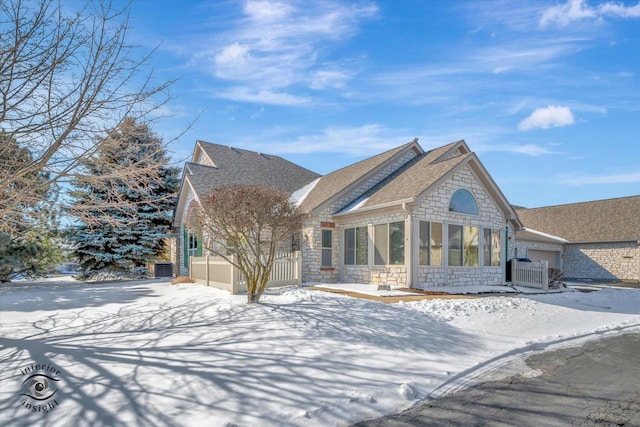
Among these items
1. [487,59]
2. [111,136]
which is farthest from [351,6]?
[111,136]

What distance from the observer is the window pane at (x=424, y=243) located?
14742mm

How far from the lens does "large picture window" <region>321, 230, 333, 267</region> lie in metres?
17.5

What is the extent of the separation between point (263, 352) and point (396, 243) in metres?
9.73

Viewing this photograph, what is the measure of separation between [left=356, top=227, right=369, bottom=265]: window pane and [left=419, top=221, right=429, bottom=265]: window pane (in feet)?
7.84

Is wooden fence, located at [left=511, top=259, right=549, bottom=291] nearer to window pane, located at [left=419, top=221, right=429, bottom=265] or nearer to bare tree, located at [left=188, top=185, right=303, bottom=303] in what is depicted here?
window pane, located at [left=419, top=221, right=429, bottom=265]

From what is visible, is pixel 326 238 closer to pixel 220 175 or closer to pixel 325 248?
pixel 325 248

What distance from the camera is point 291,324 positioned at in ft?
25.5

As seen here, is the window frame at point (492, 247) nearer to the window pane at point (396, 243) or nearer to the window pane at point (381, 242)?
the window pane at point (396, 243)

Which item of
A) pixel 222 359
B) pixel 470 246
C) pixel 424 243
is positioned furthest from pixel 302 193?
pixel 222 359

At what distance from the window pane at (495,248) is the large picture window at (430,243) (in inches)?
123

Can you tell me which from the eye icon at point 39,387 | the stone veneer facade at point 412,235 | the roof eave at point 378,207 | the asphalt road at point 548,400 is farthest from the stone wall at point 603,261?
the eye icon at point 39,387

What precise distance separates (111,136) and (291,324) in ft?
14.9

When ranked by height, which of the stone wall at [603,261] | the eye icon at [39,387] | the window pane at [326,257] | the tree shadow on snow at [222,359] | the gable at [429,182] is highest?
the gable at [429,182]

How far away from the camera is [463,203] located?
52.5 feet
